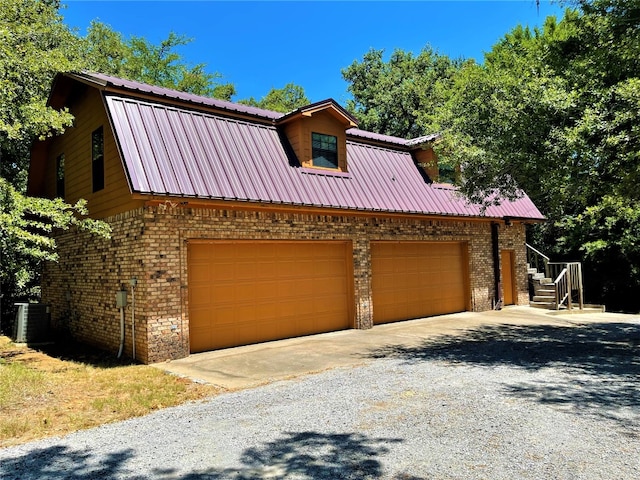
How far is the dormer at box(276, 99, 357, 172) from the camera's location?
38.1ft

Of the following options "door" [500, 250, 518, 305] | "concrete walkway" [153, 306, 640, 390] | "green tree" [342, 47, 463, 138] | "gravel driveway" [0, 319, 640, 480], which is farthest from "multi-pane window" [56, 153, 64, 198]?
"green tree" [342, 47, 463, 138]

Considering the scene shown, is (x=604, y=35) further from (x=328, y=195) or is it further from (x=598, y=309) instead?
(x=598, y=309)

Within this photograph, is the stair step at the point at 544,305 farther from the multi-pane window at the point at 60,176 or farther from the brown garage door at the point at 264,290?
the multi-pane window at the point at 60,176

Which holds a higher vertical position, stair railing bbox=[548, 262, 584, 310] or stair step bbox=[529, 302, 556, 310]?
stair railing bbox=[548, 262, 584, 310]

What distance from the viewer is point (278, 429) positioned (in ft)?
15.8

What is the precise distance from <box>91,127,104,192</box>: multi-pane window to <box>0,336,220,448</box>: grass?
4073mm

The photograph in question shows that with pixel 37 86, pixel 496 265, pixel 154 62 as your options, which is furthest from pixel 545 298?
pixel 154 62

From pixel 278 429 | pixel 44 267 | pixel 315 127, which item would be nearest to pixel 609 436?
pixel 278 429

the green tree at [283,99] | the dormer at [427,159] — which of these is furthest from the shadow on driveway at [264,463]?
the green tree at [283,99]

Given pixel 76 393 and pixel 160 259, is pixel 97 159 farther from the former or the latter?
pixel 76 393

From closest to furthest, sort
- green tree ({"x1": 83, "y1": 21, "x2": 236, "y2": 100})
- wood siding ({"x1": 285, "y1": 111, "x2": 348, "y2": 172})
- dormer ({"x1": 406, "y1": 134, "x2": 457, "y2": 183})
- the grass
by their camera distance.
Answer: the grass, wood siding ({"x1": 285, "y1": 111, "x2": 348, "y2": 172}), dormer ({"x1": 406, "y1": 134, "x2": 457, "y2": 183}), green tree ({"x1": 83, "y1": 21, "x2": 236, "y2": 100})

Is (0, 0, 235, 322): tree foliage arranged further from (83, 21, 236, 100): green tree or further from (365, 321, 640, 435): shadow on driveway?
(365, 321, 640, 435): shadow on driveway

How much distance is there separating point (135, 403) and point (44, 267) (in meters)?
10.3

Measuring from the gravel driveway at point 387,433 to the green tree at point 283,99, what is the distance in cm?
2858
